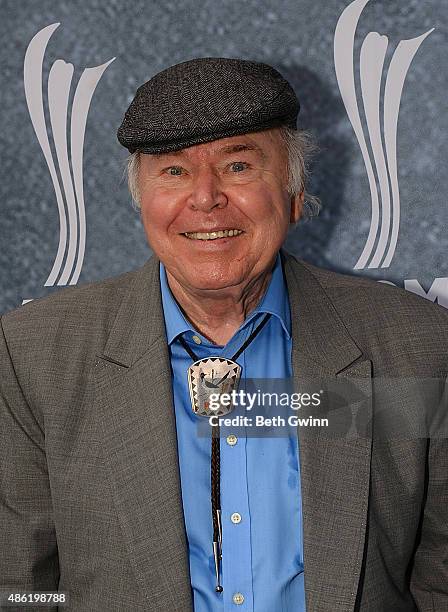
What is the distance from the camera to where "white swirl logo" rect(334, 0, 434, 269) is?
1693mm

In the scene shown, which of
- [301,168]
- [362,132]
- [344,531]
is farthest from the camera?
[362,132]

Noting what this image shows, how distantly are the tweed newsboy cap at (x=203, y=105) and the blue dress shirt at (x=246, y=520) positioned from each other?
38 cm

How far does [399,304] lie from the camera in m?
1.48

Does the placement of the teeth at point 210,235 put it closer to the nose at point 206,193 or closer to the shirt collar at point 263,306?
the nose at point 206,193

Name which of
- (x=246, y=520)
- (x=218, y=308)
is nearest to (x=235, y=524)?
(x=246, y=520)

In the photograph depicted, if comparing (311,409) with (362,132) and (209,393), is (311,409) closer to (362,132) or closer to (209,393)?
(209,393)

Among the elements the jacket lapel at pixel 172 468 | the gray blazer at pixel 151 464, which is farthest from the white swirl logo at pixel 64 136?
the jacket lapel at pixel 172 468

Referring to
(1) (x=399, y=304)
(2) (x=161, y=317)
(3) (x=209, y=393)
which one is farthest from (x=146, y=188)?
(1) (x=399, y=304)

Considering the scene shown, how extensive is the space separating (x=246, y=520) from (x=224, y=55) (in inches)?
35.1

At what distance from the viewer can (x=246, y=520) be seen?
51.8 inches

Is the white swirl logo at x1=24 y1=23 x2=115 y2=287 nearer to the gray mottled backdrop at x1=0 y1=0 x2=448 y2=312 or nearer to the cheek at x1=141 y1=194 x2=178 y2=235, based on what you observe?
the gray mottled backdrop at x1=0 y1=0 x2=448 y2=312

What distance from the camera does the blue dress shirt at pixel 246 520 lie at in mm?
1298

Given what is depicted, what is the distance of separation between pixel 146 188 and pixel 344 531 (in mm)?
581

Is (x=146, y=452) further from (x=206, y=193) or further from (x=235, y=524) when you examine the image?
(x=206, y=193)
